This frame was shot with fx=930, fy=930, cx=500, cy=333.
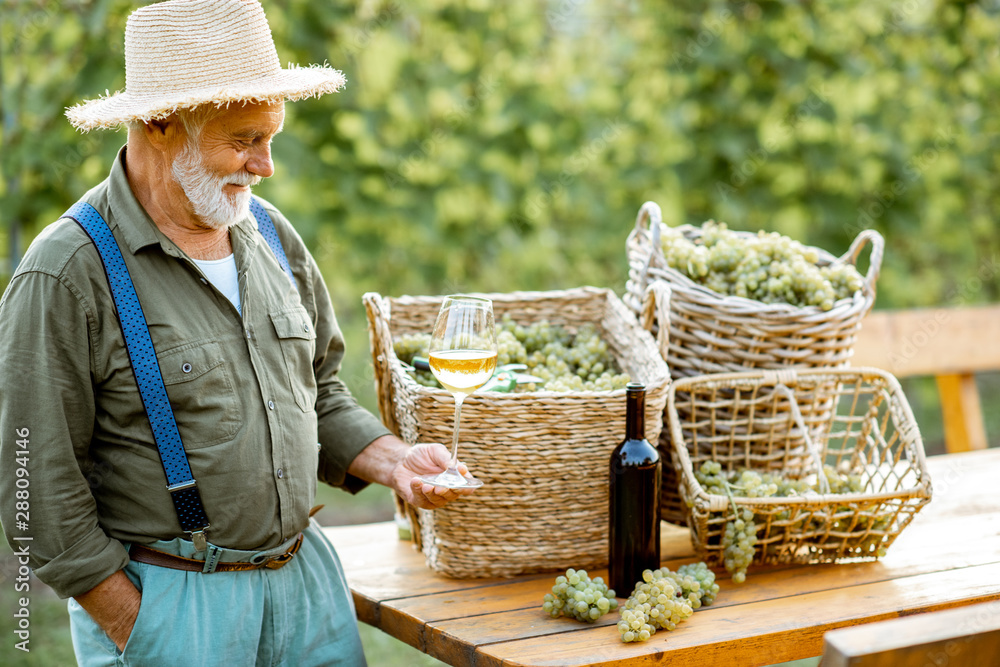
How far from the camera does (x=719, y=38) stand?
4.69 meters

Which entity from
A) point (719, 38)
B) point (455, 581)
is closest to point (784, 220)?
point (719, 38)

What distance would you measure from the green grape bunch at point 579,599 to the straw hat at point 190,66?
110cm

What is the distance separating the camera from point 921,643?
3.58 feet

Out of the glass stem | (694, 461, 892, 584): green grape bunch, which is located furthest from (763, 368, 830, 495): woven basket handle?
the glass stem

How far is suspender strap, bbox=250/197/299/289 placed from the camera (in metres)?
2.08

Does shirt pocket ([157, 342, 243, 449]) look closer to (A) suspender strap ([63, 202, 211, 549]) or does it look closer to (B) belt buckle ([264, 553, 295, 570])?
(A) suspender strap ([63, 202, 211, 549])

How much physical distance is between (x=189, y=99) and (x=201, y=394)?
55 cm

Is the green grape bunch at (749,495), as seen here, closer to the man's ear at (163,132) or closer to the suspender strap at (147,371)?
the suspender strap at (147,371)

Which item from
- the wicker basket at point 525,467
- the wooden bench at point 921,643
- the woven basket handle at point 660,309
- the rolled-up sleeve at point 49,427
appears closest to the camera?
the wooden bench at point 921,643

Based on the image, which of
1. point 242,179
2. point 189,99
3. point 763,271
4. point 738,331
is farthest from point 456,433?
point 763,271

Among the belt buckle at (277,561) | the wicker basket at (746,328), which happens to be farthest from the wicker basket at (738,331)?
the belt buckle at (277,561)

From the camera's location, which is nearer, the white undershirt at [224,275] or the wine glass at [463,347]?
the wine glass at [463,347]

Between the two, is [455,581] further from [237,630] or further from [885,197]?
[885,197]

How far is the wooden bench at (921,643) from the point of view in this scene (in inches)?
42.1
